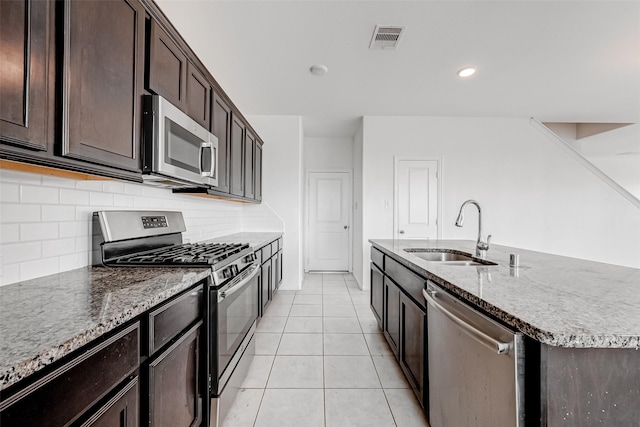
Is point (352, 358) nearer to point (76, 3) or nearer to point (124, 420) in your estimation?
point (124, 420)

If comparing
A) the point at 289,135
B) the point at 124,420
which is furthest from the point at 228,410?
the point at 289,135

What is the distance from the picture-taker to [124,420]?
822mm

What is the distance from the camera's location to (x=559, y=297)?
35.7 inches

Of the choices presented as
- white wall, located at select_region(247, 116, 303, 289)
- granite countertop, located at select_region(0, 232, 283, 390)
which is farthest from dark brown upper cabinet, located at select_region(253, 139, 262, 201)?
granite countertop, located at select_region(0, 232, 283, 390)

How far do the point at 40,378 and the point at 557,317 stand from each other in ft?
4.13

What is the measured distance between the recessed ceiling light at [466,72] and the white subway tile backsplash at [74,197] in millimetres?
3469

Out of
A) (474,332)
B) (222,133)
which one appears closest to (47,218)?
(222,133)

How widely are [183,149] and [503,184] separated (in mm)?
4707

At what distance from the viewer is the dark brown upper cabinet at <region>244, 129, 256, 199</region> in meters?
3.16

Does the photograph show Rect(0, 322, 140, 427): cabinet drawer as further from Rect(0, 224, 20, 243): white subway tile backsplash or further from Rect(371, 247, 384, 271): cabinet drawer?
Rect(371, 247, 384, 271): cabinet drawer

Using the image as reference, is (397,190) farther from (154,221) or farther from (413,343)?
(154,221)

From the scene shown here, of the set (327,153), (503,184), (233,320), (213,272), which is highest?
(327,153)

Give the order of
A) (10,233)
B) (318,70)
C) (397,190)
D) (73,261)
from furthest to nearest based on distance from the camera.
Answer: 1. (397,190)
2. (318,70)
3. (73,261)
4. (10,233)

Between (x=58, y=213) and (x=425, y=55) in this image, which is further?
(x=425, y=55)
